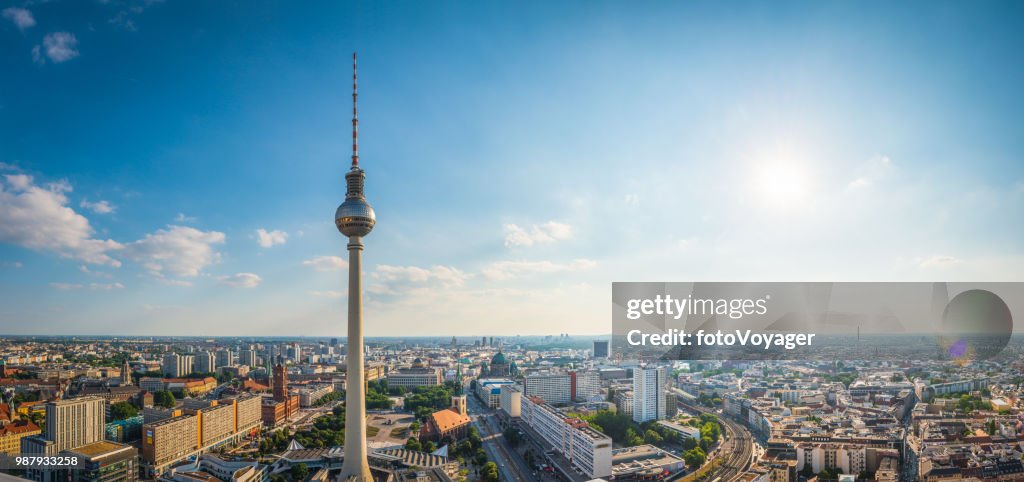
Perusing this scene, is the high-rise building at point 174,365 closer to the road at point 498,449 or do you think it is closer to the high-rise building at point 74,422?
the high-rise building at point 74,422

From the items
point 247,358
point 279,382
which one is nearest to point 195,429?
point 279,382

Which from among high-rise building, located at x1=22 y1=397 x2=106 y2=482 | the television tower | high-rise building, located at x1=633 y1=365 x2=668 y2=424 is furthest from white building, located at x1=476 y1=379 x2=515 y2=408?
the television tower

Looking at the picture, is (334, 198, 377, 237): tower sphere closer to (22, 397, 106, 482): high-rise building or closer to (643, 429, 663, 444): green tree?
(22, 397, 106, 482): high-rise building

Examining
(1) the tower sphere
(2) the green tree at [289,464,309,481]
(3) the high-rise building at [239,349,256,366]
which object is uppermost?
(1) the tower sphere

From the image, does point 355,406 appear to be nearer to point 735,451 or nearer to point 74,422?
point 74,422

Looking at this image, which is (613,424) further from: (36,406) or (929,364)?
(929,364)

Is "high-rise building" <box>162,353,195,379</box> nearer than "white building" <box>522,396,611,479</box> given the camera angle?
No

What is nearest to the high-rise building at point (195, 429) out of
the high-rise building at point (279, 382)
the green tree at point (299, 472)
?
the high-rise building at point (279, 382)
